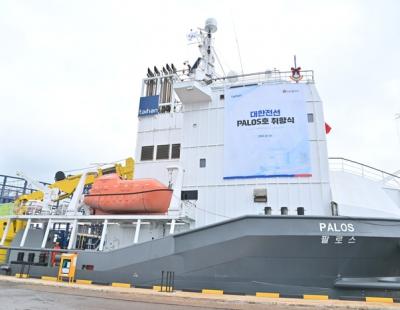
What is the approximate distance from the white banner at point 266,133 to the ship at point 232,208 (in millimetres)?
35

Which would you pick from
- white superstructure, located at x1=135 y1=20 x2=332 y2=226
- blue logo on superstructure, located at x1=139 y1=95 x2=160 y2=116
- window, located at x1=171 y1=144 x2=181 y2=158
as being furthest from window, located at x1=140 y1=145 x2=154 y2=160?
blue logo on superstructure, located at x1=139 y1=95 x2=160 y2=116

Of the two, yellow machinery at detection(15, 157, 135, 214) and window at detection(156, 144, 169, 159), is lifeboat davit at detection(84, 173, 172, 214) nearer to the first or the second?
window at detection(156, 144, 169, 159)

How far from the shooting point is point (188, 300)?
8219 millimetres

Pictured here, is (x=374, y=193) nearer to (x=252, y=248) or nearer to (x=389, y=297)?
(x=389, y=297)

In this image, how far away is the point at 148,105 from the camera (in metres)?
14.9

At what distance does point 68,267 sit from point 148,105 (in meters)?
7.41

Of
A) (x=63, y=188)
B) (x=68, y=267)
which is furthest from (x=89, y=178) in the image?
(x=68, y=267)

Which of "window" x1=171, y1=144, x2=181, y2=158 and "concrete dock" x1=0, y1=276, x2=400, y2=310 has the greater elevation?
"window" x1=171, y1=144, x2=181, y2=158

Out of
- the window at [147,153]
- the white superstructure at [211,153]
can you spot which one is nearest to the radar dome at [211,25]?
the white superstructure at [211,153]

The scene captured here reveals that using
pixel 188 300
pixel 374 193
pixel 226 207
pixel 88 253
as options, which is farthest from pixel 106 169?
pixel 374 193

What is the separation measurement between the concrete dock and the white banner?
4.24 meters

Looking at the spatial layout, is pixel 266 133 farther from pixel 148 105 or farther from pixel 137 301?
pixel 137 301

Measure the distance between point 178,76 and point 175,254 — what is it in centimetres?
724

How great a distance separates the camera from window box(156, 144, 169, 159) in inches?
541
